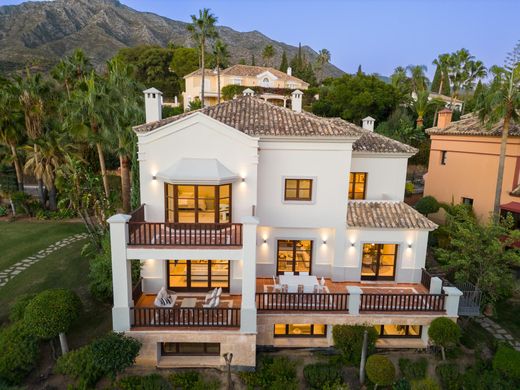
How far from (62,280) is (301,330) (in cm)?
1305

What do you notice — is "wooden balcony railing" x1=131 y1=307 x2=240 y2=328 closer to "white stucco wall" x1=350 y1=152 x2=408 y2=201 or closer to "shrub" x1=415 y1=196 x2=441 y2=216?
"white stucco wall" x1=350 y1=152 x2=408 y2=201

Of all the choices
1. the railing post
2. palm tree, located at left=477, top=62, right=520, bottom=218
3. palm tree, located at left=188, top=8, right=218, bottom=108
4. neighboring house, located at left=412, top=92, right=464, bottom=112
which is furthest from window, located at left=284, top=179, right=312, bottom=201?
neighboring house, located at left=412, top=92, right=464, bottom=112

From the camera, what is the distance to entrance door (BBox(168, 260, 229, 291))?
15.3 m

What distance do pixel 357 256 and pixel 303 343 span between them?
4.90m

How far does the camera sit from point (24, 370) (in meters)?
12.1

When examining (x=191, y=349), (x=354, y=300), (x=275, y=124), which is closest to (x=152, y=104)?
(x=275, y=124)

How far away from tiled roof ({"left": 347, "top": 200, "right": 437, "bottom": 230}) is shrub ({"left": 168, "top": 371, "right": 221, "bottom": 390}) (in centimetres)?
862

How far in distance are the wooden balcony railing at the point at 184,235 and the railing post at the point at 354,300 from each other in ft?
15.6

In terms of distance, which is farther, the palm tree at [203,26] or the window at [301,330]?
the palm tree at [203,26]

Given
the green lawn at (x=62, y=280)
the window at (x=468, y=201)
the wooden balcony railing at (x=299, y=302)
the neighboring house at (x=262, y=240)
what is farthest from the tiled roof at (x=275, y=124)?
the window at (x=468, y=201)

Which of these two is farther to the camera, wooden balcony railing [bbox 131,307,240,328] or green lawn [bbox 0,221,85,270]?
green lawn [bbox 0,221,85,270]

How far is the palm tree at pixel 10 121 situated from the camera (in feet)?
90.1

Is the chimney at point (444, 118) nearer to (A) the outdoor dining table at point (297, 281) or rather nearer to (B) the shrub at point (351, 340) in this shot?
(A) the outdoor dining table at point (297, 281)

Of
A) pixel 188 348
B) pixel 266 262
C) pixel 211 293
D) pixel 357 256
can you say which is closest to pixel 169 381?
pixel 188 348
